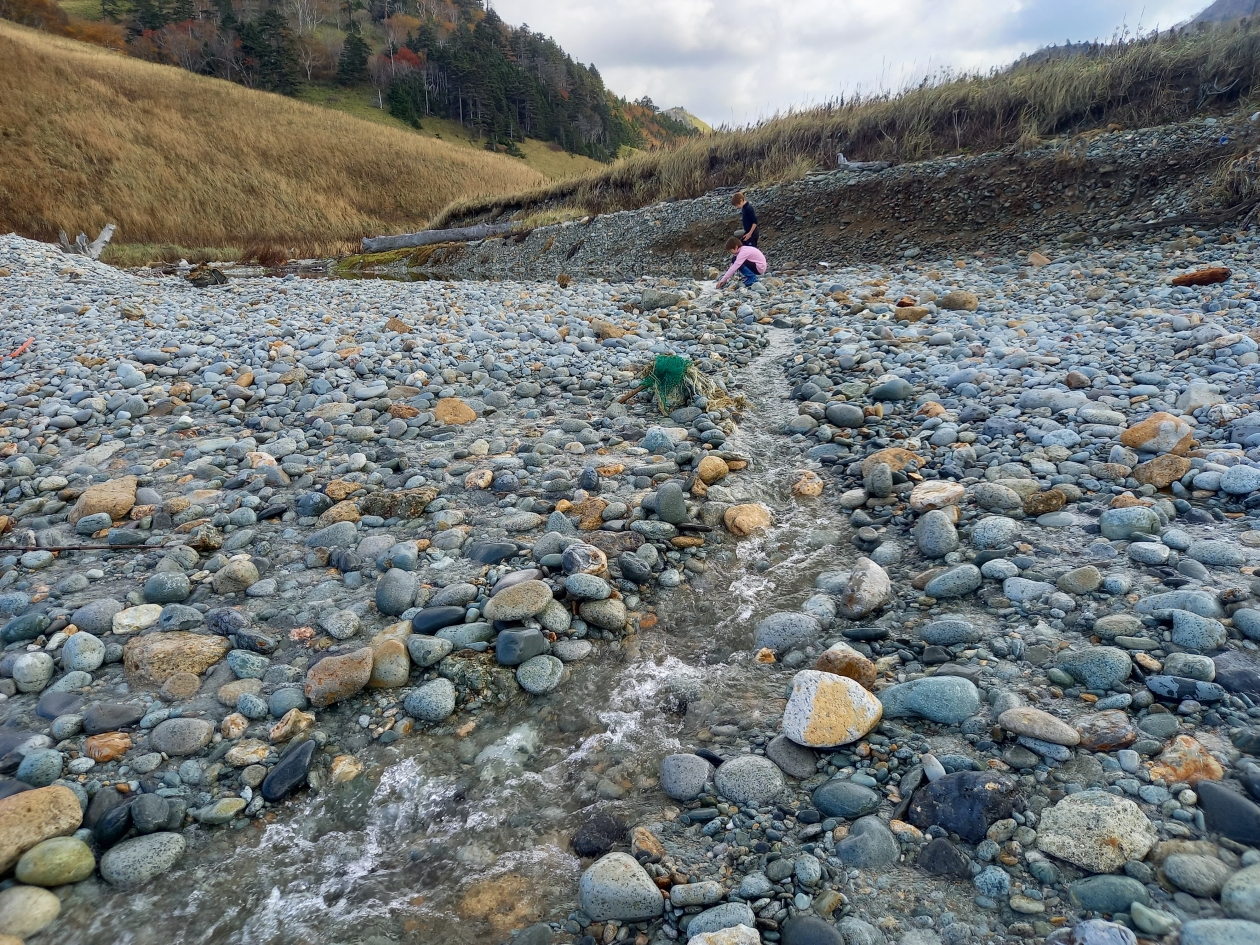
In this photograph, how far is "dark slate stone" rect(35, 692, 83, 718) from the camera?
2.26m

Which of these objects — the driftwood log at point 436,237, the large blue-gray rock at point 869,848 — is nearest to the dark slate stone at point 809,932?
the large blue-gray rock at point 869,848

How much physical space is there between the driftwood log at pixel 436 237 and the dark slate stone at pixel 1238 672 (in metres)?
21.0

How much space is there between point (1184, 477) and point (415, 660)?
11.4 ft

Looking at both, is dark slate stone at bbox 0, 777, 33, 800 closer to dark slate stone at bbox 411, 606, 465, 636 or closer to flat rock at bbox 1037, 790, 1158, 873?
dark slate stone at bbox 411, 606, 465, 636

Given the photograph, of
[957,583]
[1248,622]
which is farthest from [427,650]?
[1248,622]

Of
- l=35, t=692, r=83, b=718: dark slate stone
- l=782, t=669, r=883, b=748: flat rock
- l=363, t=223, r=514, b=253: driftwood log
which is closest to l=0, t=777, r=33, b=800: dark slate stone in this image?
l=35, t=692, r=83, b=718: dark slate stone

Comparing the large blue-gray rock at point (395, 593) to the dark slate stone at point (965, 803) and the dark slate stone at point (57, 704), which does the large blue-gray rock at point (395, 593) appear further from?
the dark slate stone at point (965, 803)

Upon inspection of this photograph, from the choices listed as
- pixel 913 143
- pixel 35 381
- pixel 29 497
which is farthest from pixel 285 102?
pixel 29 497

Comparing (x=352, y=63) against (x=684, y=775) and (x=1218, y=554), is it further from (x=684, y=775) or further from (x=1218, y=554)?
(x=1218, y=554)

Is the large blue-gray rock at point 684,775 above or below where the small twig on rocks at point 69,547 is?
below

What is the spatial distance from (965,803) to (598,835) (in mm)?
1023

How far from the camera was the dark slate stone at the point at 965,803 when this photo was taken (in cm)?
164

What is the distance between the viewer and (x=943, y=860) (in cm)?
159

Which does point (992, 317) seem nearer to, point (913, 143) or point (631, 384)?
point (631, 384)
